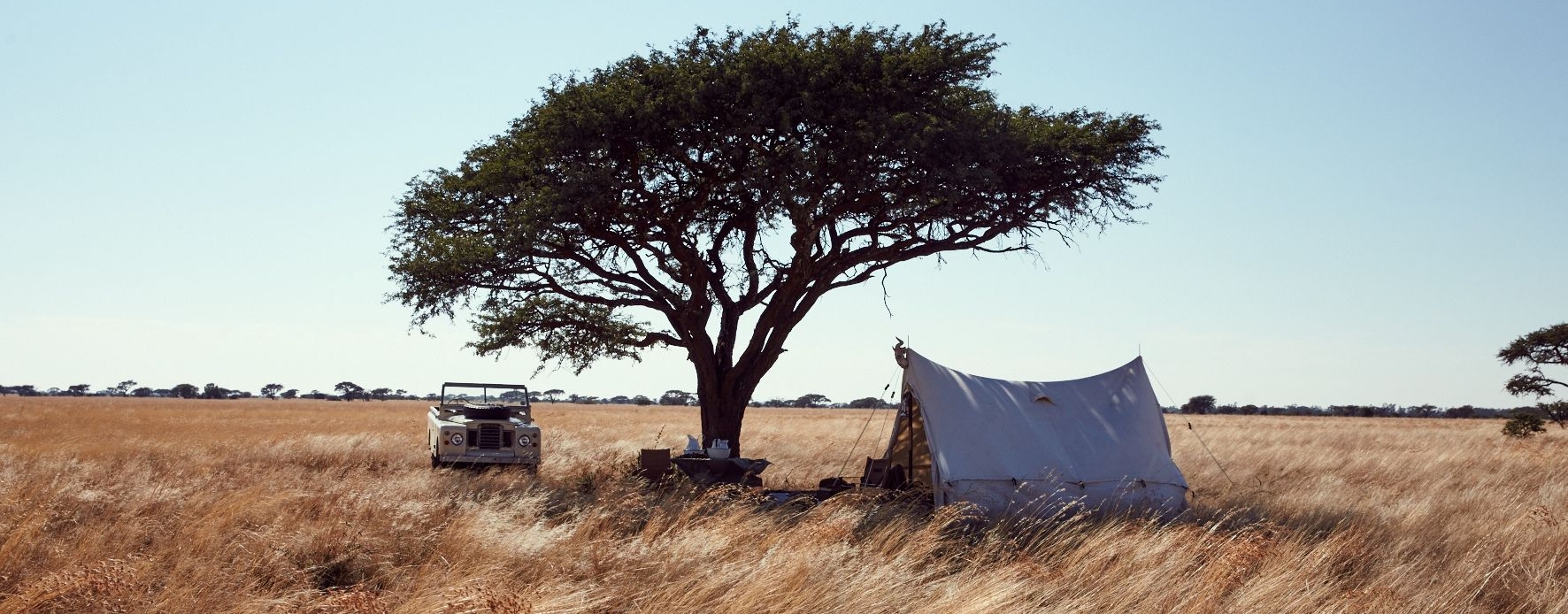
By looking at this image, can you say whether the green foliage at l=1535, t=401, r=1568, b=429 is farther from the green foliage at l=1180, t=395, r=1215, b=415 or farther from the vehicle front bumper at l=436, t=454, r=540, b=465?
the green foliage at l=1180, t=395, r=1215, b=415

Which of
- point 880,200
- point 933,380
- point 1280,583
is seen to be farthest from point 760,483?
point 1280,583

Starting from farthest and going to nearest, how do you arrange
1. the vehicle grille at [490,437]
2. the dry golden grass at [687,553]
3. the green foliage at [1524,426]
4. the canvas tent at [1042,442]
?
the green foliage at [1524,426]
the vehicle grille at [490,437]
the canvas tent at [1042,442]
the dry golden grass at [687,553]

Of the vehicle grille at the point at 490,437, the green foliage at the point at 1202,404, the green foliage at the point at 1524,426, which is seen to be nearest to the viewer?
the vehicle grille at the point at 490,437

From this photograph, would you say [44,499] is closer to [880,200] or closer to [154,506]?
[154,506]

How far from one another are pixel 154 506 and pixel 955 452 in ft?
30.5

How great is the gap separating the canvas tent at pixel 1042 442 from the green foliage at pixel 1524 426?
2816 cm

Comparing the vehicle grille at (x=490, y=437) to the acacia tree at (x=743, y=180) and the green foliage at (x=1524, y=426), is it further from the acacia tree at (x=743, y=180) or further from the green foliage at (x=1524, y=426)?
the green foliage at (x=1524, y=426)

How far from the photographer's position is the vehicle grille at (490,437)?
20.1 meters

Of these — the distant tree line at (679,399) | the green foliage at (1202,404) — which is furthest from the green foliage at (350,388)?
the green foliage at (1202,404)

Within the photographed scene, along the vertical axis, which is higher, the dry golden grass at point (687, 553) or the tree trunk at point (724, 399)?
the tree trunk at point (724, 399)

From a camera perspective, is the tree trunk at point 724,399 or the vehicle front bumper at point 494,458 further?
the tree trunk at point 724,399

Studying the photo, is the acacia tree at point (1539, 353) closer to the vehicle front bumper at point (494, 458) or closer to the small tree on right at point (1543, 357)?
the small tree on right at point (1543, 357)

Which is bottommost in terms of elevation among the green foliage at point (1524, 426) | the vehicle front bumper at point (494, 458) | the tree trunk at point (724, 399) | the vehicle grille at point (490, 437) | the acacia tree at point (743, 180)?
the green foliage at point (1524, 426)

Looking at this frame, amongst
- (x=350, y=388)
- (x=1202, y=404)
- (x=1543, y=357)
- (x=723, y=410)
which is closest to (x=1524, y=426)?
(x=1543, y=357)
